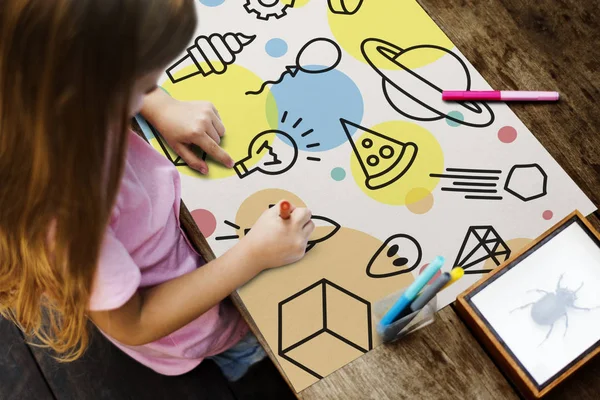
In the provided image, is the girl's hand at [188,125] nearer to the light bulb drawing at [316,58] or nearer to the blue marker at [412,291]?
the light bulb drawing at [316,58]

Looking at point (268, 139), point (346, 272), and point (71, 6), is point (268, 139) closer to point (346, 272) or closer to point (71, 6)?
point (346, 272)

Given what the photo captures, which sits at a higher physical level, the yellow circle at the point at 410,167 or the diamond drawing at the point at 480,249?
the yellow circle at the point at 410,167

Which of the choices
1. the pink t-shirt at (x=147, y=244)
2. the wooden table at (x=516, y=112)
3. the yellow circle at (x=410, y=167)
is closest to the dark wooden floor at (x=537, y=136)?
the wooden table at (x=516, y=112)

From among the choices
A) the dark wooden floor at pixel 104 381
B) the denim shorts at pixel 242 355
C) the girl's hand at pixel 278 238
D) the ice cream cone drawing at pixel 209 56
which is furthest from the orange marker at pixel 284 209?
the dark wooden floor at pixel 104 381

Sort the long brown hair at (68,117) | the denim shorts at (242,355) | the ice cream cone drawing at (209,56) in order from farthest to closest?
the denim shorts at (242,355) → the ice cream cone drawing at (209,56) → the long brown hair at (68,117)

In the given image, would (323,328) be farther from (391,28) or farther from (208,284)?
(391,28)

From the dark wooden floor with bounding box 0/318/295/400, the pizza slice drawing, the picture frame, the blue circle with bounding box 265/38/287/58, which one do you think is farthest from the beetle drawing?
the dark wooden floor with bounding box 0/318/295/400

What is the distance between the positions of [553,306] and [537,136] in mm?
224

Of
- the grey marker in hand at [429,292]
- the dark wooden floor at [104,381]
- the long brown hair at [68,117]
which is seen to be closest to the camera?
the long brown hair at [68,117]

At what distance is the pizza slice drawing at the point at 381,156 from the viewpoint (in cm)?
77

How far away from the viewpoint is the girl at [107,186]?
0.50 metres

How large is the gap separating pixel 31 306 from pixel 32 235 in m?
0.14

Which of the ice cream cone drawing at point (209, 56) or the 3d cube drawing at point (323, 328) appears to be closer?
the 3d cube drawing at point (323, 328)

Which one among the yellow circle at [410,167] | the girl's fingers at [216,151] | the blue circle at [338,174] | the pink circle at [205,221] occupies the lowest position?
the yellow circle at [410,167]
